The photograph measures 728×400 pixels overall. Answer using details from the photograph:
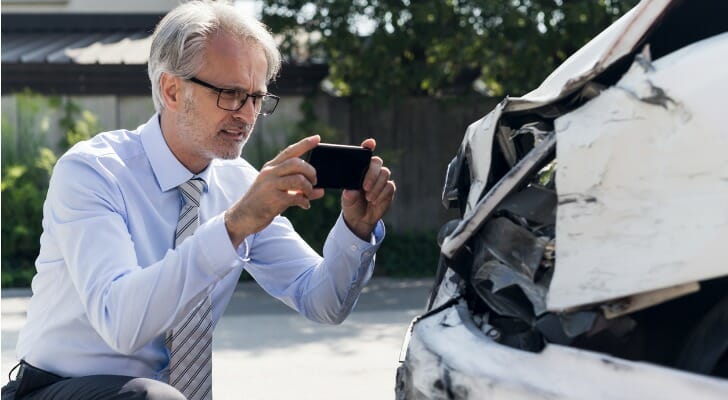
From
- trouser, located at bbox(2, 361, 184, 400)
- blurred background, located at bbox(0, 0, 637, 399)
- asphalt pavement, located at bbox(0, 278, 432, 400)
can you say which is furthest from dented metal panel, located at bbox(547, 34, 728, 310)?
blurred background, located at bbox(0, 0, 637, 399)

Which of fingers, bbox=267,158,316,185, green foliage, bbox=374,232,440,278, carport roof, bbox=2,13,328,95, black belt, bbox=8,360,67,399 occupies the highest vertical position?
fingers, bbox=267,158,316,185

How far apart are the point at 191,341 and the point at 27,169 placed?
9.53 metres

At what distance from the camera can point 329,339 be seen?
7.75 m

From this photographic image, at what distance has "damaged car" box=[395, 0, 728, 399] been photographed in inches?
78.4

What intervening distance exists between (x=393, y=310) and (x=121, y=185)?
6.36 meters

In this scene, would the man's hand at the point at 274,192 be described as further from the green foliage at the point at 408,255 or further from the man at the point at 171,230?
the green foliage at the point at 408,255

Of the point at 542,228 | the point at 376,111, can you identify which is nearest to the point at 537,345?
the point at 542,228

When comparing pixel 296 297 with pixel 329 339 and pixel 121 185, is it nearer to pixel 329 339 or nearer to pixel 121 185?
pixel 121 185

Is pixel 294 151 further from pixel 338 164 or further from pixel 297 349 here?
pixel 297 349

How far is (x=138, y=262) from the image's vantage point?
3.15 m

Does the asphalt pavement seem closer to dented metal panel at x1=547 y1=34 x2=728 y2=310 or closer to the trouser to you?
the trouser

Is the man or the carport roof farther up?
the man

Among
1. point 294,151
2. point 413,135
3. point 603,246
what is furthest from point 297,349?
point 413,135

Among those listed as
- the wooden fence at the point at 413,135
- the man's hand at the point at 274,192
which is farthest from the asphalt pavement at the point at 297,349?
the wooden fence at the point at 413,135
